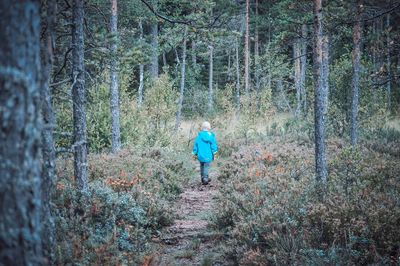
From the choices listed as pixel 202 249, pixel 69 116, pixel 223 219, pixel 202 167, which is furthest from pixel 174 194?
pixel 69 116

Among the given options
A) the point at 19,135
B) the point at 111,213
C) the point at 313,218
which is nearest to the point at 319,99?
the point at 313,218

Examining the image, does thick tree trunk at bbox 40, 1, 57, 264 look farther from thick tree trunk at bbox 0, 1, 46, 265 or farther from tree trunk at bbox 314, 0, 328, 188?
tree trunk at bbox 314, 0, 328, 188

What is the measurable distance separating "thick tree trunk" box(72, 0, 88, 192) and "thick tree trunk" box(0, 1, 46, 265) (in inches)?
177

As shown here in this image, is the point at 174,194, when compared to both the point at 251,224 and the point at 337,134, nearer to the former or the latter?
the point at 251,224

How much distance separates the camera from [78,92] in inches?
287

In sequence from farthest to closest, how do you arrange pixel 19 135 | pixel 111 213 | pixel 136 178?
pixel 136 178 < pixel 111 213 < pixel 19 135

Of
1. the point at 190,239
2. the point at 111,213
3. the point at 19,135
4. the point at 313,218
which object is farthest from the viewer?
the point at 190,239

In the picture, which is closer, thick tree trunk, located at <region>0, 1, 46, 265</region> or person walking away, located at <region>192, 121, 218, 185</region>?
thick tree trunk, located at <region>0, 1, 46, 265</region>

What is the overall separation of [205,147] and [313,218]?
23.2 feet

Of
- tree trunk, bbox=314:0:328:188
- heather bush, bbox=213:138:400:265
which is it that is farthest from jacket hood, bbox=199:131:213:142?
tree trunk, bbox=314:0:328:188

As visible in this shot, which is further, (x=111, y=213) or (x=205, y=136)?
(x=205, y=136)

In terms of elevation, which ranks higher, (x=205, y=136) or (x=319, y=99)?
(x=319, y=99)

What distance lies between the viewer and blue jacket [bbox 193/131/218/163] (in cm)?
1330

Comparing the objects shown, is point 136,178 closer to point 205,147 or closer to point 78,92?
point 78,92
